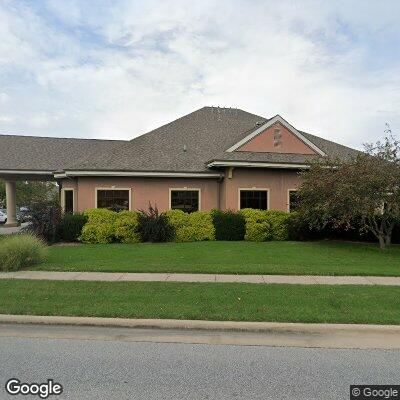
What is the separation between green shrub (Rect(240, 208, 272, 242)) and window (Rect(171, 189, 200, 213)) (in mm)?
2806

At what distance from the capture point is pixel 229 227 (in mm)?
15742

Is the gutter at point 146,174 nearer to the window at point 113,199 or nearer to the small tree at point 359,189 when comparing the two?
the window at point 113,199

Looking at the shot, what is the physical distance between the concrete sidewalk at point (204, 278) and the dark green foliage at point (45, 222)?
6.07 meters

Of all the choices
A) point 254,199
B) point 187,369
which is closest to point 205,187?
point 254,199

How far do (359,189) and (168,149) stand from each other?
10.0m

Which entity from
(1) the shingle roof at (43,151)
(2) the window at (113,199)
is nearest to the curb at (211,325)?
(2) the window at (113,199)

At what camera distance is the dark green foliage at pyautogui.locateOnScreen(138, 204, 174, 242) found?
15117 millimetres

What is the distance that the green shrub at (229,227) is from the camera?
15.8 meters

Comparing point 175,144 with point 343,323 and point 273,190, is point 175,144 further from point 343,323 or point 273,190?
point 343,323

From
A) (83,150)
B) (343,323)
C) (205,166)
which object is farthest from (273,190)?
(83,150)

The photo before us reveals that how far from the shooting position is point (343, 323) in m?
5.37

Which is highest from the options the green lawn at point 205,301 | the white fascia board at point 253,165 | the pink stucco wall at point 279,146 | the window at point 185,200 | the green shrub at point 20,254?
the pink stucco wall at point 279,146

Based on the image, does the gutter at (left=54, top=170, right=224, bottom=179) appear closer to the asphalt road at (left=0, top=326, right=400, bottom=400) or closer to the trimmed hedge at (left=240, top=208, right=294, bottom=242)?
the trimmed hedge at (left=240, top=208, right=294, bottom=242)

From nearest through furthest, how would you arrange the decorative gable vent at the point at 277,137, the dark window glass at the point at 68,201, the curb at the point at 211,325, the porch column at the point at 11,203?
the curb at the point at 211,325 → the decorative gable vent at the point at 277,137 → the dark window glass at the point at 68,201 → the porch column at the point at 11,203
